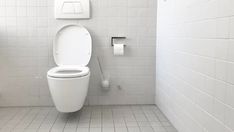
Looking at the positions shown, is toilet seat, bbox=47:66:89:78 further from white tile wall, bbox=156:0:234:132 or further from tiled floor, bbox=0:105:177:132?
white tile wall, bbox=156:0:234:132

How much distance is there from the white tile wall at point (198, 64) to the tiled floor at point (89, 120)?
181 mm

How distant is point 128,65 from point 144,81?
0.26 meters

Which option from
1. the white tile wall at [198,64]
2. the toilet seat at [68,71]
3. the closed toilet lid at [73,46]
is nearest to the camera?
the white tile wall at [198,64]

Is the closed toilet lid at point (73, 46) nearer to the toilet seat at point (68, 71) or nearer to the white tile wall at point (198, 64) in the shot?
the toilet seat at point (68, 71)

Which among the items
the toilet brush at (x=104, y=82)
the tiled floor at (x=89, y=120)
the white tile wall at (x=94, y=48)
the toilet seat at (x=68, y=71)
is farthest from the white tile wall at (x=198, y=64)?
the toilet seat at (x=68, y=71)

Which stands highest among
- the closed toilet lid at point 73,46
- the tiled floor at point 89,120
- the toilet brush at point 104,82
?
the closed toilet lid at point 73,46

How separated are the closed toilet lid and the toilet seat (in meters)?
0.15

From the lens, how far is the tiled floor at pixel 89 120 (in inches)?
77.7

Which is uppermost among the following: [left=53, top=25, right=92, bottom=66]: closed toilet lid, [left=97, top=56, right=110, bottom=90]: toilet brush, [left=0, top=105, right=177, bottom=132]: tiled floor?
[left=53, top=25, right=92, bottom=66]: closed toilet lid

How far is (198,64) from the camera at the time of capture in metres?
1.50

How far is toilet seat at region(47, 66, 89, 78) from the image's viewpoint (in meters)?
1.89

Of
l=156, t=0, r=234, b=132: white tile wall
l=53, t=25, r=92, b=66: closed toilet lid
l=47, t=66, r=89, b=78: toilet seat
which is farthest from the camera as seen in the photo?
l=53, t=25, r=92, b=66: closed toilet lid

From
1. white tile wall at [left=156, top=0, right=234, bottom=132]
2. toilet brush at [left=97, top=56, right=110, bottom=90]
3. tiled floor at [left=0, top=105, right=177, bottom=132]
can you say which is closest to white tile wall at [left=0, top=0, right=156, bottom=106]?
toilet brush at [left=97, top=56, right=110, bottom=90]

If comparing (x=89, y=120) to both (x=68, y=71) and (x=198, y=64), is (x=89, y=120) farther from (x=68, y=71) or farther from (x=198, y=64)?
(x=198, y=64)
